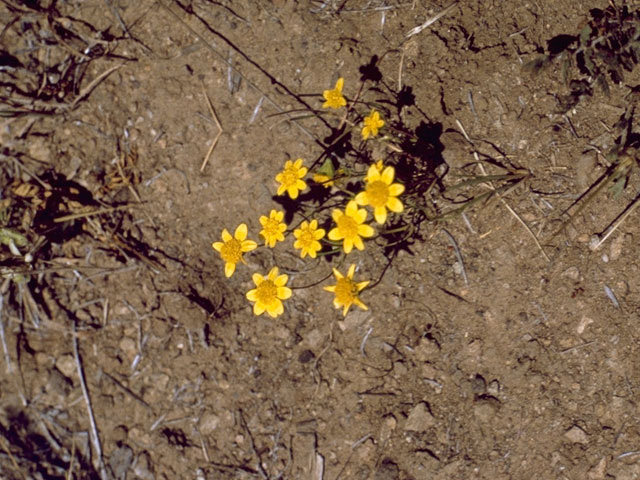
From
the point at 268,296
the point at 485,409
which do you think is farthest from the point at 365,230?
the point at 485,409

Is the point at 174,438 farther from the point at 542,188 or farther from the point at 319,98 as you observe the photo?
the point at 542,188

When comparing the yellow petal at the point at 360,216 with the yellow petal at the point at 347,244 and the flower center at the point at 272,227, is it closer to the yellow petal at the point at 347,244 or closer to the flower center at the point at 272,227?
the yellow petal at the point at 347,244

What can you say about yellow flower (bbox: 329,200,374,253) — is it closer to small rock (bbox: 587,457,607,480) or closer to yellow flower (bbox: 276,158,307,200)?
yellow flower (bbox: 276,158,307,200)

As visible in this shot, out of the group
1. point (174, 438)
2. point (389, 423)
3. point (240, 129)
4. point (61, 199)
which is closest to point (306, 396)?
point (389, 423)

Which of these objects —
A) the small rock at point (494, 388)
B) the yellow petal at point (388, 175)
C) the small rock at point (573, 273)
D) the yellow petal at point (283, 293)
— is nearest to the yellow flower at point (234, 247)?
Result: the yellow petal at point (283, 293)

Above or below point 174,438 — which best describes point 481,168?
above

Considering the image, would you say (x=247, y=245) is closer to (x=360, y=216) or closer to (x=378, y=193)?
(x=360, y=216)
